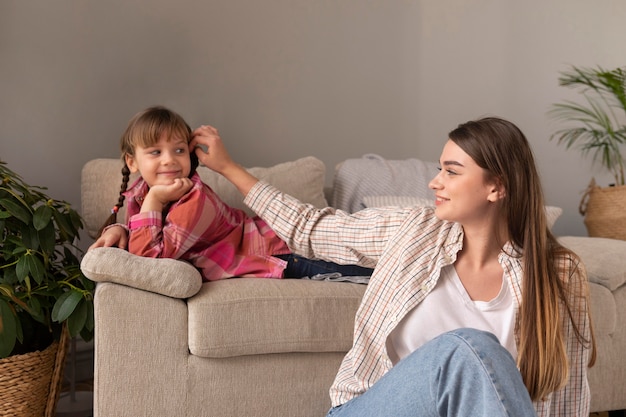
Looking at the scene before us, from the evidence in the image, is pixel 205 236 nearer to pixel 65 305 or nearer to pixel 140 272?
pixel 140 272

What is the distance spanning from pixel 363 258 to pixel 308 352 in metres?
0.34

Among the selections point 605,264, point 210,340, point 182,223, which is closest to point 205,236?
point 182,223

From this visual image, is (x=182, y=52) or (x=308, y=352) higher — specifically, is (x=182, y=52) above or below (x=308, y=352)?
above

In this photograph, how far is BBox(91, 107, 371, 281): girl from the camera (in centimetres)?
200

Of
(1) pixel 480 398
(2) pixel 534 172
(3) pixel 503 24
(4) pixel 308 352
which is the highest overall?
(3) pixel 503 24

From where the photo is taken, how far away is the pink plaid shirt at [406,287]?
1.60 meters

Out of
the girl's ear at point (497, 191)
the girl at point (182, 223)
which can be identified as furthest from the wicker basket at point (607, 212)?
the girl's ear at point (497, 191)

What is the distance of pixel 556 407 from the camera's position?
5.23ft

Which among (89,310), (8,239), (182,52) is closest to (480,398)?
(89,310)

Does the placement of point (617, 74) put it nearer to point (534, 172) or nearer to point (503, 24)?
point (503, 24)

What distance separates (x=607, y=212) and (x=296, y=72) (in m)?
1.64

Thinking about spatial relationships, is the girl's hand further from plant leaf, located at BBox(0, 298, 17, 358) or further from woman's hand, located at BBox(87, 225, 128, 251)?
plant leaf, located at BBox(0, 298, 17, 358)

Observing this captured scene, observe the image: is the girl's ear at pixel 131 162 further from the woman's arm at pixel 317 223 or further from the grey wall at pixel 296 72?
the grey wall at pixel 296 72

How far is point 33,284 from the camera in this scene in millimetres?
2197
